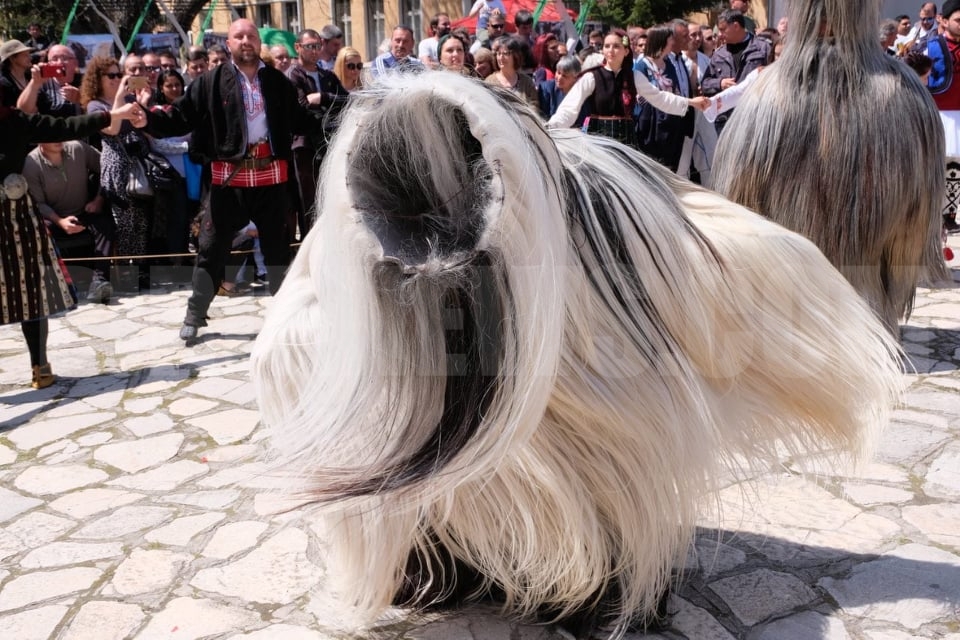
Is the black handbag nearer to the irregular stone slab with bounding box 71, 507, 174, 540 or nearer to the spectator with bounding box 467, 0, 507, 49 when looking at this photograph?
the spectator with bounding box 467, 0, 507, 49

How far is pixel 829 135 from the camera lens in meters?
3.91

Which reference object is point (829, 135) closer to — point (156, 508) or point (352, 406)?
point (352, 406)

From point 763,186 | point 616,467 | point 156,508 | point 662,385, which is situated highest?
point 763,186

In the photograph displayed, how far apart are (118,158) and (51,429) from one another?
343cm

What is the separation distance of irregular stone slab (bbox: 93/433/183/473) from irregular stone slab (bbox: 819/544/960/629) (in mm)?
2806

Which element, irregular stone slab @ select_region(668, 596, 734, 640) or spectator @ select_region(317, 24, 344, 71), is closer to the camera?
irregular stone slab @ select_region(668, 596, 734, 640)

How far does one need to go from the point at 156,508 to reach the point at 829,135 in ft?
10.5

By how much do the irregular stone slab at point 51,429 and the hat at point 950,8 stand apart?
24.8 feet

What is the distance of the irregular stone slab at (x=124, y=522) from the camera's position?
3.31 m

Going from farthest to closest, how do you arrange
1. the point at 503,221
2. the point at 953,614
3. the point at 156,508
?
1. the point at 156,508
2. the point at 953,614
3. the point at 503,221

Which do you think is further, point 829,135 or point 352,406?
point 829,135

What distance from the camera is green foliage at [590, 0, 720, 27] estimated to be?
22500 millimetres

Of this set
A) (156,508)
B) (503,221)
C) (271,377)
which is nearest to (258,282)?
(156,508)

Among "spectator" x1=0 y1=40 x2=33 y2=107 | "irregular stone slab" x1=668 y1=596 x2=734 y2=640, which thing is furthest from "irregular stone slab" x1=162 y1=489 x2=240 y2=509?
"spectator" x1=0 y1=40 x2=33 y2=107
